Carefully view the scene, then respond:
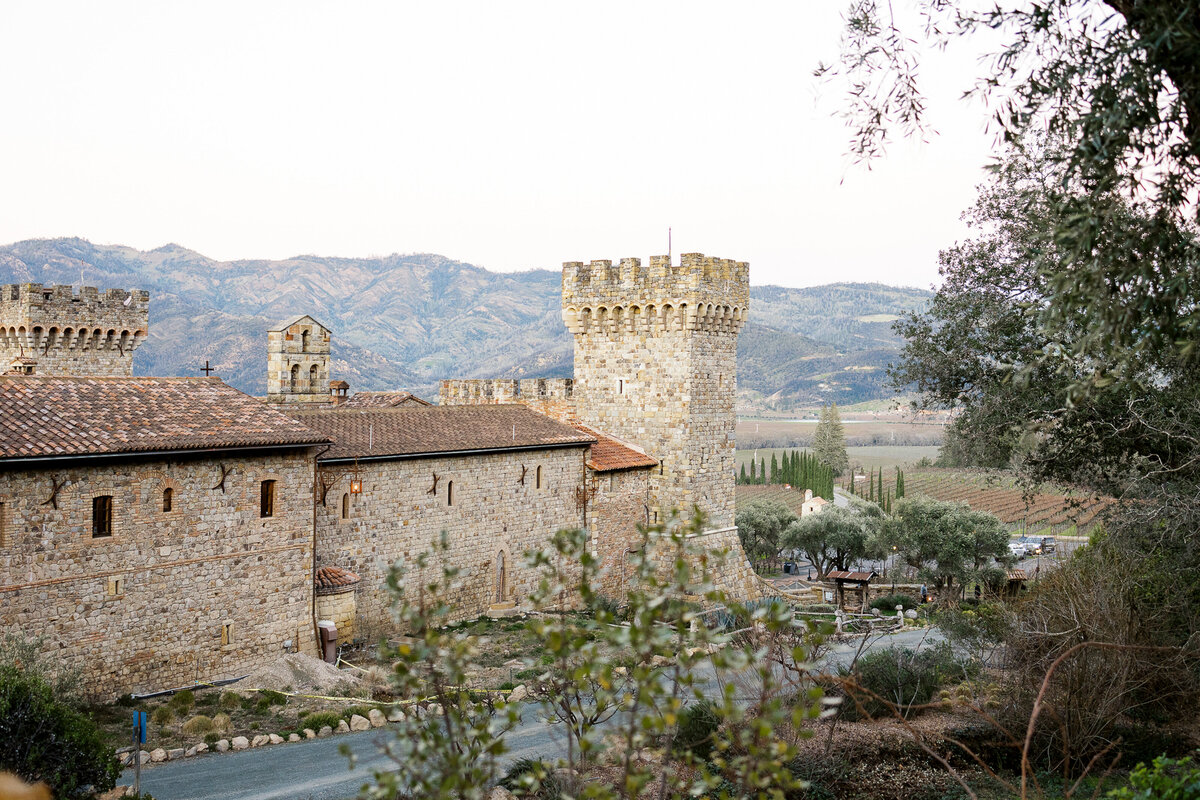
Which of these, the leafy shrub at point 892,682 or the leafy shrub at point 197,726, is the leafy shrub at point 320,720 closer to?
the leafy shrub at point 197,726

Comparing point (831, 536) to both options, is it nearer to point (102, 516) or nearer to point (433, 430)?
point (433, 430)

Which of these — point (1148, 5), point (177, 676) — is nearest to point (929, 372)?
point (1148, 5)

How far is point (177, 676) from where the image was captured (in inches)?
674

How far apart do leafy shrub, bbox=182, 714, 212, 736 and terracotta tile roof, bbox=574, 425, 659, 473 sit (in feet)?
43.8

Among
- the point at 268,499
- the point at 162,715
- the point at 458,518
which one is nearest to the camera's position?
the point at 162,715

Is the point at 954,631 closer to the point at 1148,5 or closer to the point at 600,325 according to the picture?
the point at 600,325

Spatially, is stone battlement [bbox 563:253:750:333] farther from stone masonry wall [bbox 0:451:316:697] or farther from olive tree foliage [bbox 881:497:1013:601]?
olive tree foliage [bbox 881:497:1013:601]

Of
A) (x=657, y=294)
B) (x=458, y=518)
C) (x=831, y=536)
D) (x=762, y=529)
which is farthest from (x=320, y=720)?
(x=762, y=529)

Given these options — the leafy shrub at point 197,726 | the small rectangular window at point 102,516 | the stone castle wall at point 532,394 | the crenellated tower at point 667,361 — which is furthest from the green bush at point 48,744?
the stone castle wall at point 532,394

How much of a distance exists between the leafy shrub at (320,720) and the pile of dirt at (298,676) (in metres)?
1.49

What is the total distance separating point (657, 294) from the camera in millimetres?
27797

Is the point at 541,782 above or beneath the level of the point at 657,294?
beneath

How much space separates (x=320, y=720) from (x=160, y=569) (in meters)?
3.95

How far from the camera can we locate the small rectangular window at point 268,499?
737 inches
